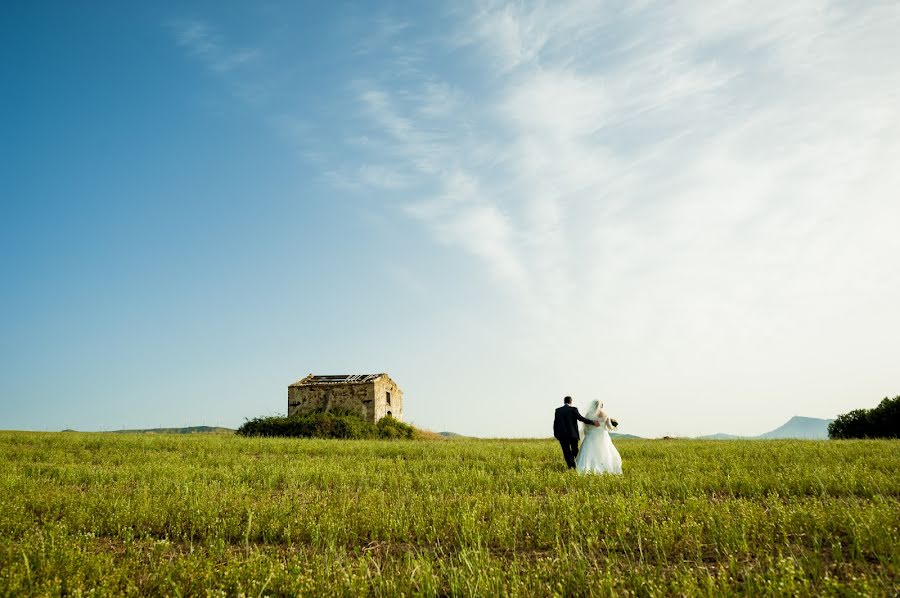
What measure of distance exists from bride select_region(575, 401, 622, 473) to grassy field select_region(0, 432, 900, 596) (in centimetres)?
192

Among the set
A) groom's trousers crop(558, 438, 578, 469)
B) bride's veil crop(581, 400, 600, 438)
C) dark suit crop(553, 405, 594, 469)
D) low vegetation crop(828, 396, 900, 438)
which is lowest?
low vegetation crop(828, 396, 900, 438)

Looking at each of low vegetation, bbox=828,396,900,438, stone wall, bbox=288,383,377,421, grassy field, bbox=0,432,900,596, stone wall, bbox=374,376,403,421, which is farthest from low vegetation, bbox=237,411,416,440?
low vegetation, bbox=828,396,900,438

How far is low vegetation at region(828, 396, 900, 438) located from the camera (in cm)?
3375

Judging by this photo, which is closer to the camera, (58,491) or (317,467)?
(58,491)

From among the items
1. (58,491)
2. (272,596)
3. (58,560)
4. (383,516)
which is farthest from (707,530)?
(58,491)

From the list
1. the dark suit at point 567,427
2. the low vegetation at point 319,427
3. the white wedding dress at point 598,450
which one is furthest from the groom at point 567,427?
the low vegetation at point 319,427

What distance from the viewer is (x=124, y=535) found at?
20.7 feet

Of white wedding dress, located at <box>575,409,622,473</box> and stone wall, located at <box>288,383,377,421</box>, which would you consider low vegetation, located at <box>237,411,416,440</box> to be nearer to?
stone wall, located at <box>288,383,377,421</box>

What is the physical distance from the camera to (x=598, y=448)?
12.6 meters

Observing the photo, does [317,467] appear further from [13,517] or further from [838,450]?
[838,450]

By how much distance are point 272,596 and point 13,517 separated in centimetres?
523

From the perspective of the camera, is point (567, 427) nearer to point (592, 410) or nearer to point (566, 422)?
point (566, 422)

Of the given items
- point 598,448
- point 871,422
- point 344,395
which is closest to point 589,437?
point 598,448

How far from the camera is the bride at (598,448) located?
12.3 metres
